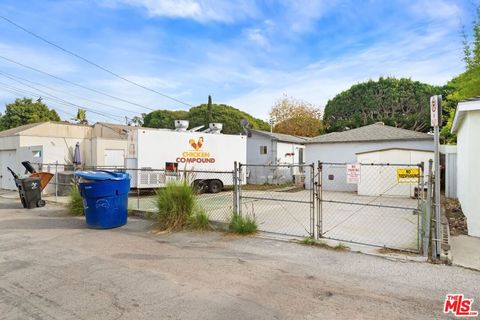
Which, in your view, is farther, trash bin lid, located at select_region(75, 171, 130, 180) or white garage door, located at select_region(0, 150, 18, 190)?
white garage door, located at select_region(0, 150, 18, 190)

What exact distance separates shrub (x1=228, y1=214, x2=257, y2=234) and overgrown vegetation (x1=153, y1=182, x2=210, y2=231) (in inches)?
27.0

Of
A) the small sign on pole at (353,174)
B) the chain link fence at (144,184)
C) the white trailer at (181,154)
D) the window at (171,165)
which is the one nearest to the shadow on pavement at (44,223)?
the chain link fence at (144,184)

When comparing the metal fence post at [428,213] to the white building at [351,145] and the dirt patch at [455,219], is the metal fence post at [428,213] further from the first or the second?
the white building at [351,145]

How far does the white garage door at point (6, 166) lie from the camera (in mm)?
19297

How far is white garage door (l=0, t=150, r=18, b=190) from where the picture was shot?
19297 millimetres

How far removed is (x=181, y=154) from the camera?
52.7ft

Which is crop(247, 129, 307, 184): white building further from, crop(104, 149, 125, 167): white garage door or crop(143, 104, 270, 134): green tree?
crop(143, 104, 270, 134): green tree

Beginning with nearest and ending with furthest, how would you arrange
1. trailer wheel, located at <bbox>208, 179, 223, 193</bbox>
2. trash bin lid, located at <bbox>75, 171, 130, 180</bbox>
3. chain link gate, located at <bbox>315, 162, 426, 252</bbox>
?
1. chain link gate, located at <bbox>315, 162, 426, 252</bbox>
2. trash bin lid, located at <bbox>75, 171, 130, 180</bbox>
3. trailer wheel, located at <bbox>208, 179, 223, 193</bbox>

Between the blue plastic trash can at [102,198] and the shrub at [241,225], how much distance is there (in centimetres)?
305

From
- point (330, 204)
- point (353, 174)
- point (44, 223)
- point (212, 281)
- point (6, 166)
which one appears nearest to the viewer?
point (212, 281)

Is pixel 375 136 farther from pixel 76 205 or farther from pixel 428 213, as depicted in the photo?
pixel 76 205

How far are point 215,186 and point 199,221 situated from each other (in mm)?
9380

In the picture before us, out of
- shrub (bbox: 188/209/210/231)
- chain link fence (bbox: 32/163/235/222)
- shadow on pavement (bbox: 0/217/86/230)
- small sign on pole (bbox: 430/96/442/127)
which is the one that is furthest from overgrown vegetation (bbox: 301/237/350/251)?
chain link fence (bbox: 32/163/235/222)

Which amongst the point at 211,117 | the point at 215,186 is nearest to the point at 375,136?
the point at 215,186
